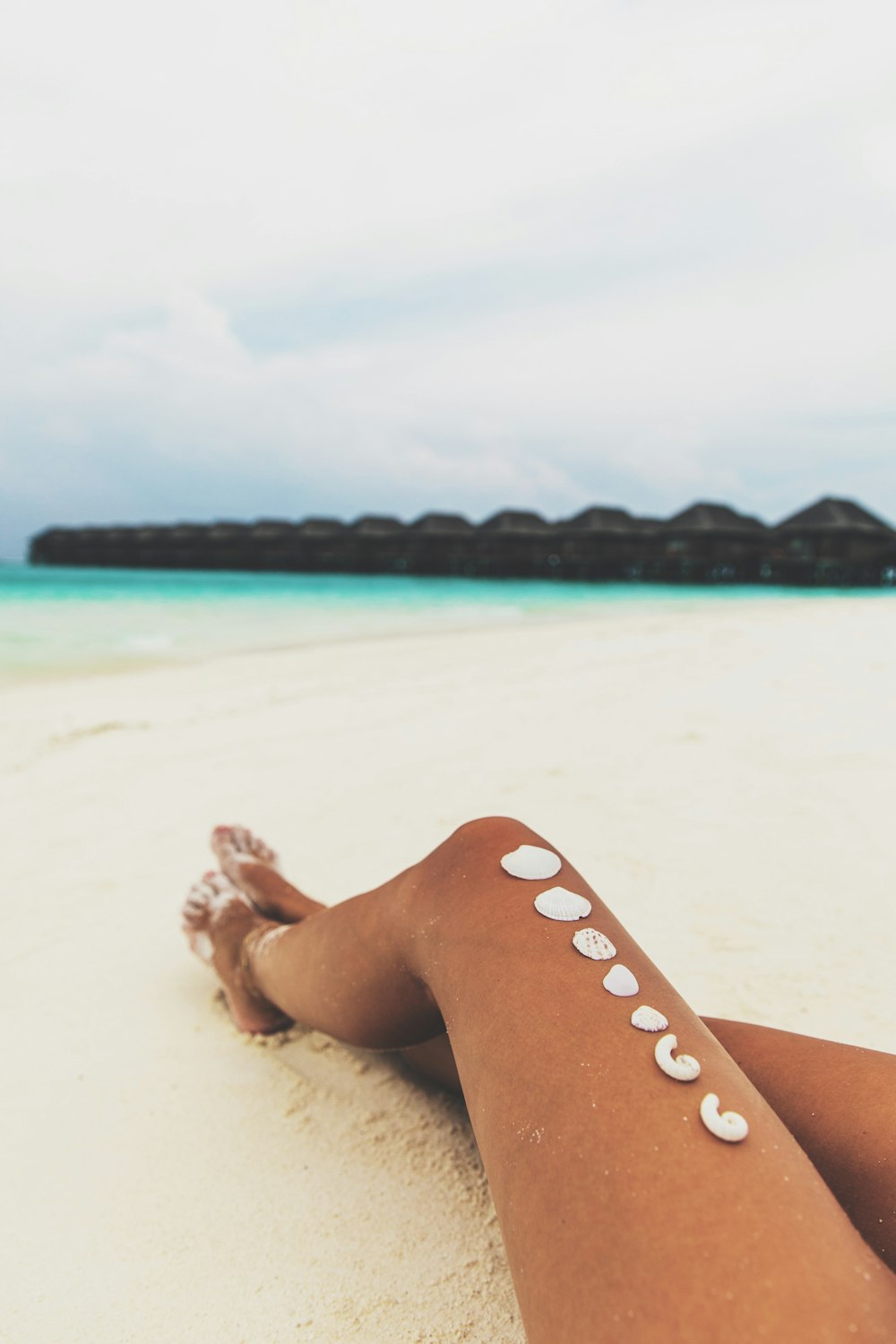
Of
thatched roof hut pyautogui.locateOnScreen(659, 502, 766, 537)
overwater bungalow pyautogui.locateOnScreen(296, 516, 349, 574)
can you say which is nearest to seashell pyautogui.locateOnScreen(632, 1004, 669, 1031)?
thatched roof hut pyautogui.locateOnScreen(659, 502, 766, 537)

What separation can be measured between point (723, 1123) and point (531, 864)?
1.23ft

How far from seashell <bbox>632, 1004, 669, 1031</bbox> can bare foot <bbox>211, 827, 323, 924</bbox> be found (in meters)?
1.14

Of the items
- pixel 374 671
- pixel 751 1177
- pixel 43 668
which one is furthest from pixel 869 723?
pixel 43 668

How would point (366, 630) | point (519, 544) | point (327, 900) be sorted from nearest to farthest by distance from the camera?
point (327, 900) < point (366, 630) < point (519, 544)

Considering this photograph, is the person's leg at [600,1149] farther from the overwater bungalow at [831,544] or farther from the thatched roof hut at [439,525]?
the thatched roof hut at [439,525]

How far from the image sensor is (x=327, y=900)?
228 cm

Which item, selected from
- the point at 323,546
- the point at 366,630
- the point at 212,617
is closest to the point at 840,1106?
the point at 366,630

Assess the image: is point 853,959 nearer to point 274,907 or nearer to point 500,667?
point 274,907

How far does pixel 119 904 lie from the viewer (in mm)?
2295

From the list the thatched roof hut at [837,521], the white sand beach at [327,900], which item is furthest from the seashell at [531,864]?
the thatched roof hut at [837,521]

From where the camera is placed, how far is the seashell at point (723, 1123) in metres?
0.75

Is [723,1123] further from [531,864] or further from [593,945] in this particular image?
[531,864]

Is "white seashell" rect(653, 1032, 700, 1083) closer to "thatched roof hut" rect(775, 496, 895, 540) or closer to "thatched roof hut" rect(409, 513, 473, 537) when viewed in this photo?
"thatched roof hut" rect(775, 496, 895, 540)

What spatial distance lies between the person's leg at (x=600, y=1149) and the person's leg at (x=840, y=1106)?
0.13 meters
